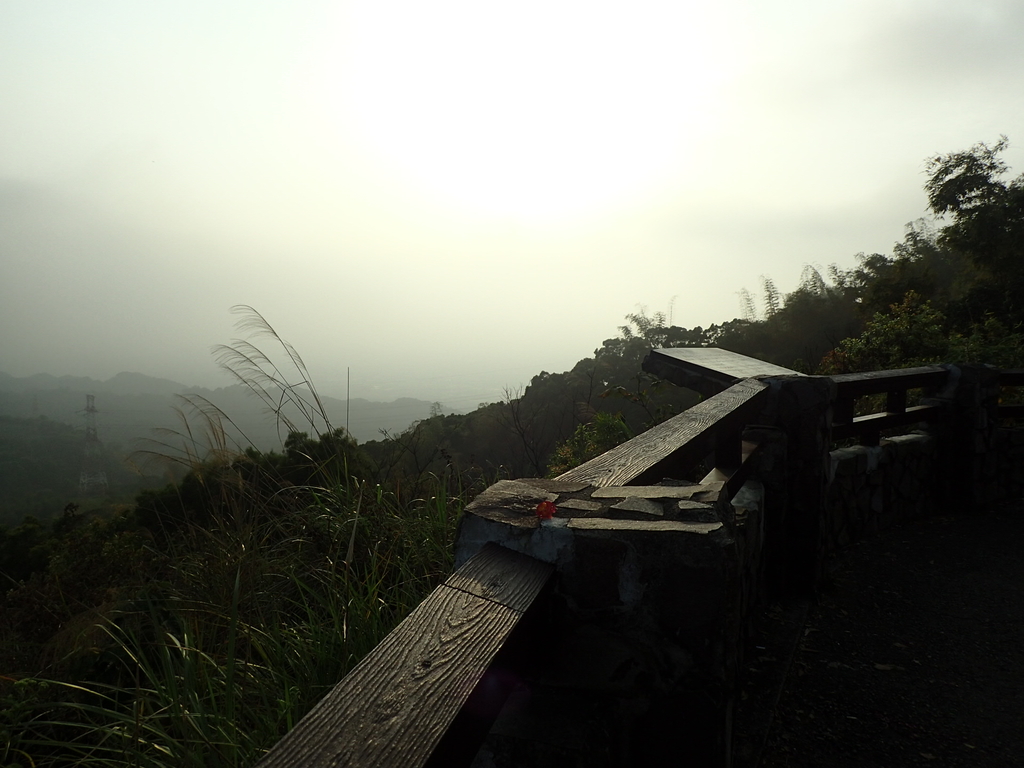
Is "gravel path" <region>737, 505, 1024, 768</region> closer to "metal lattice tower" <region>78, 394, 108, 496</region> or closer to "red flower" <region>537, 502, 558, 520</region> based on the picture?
"red flower" <region>537, 502, 558, 520</region>

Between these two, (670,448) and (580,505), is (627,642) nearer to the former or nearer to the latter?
(580,505)

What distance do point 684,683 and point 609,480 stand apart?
0.50m

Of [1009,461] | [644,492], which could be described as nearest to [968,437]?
[1009,461]

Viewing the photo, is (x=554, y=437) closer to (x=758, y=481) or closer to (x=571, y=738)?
(x=758, y=481)

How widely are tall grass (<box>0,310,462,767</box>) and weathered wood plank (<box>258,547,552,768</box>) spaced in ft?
3.05

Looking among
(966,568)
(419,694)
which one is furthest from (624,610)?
(966,568)

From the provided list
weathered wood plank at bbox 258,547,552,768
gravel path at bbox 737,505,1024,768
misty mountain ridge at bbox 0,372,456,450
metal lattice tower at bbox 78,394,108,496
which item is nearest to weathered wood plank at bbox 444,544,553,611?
weathered wood plank at bbox 258,547,552,768

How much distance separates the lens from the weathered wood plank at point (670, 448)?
5.43ft

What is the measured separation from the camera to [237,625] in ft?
7.25

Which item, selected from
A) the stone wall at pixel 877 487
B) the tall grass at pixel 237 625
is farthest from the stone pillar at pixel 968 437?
the tall grass at pixel 237 625

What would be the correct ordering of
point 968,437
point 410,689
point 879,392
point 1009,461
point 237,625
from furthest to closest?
point 1009,461
point 968,437
point 879,392
point 237,625
point 410,689

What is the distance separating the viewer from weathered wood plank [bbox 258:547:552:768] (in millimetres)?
718

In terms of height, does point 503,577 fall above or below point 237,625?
above

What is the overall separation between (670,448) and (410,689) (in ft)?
3.85
